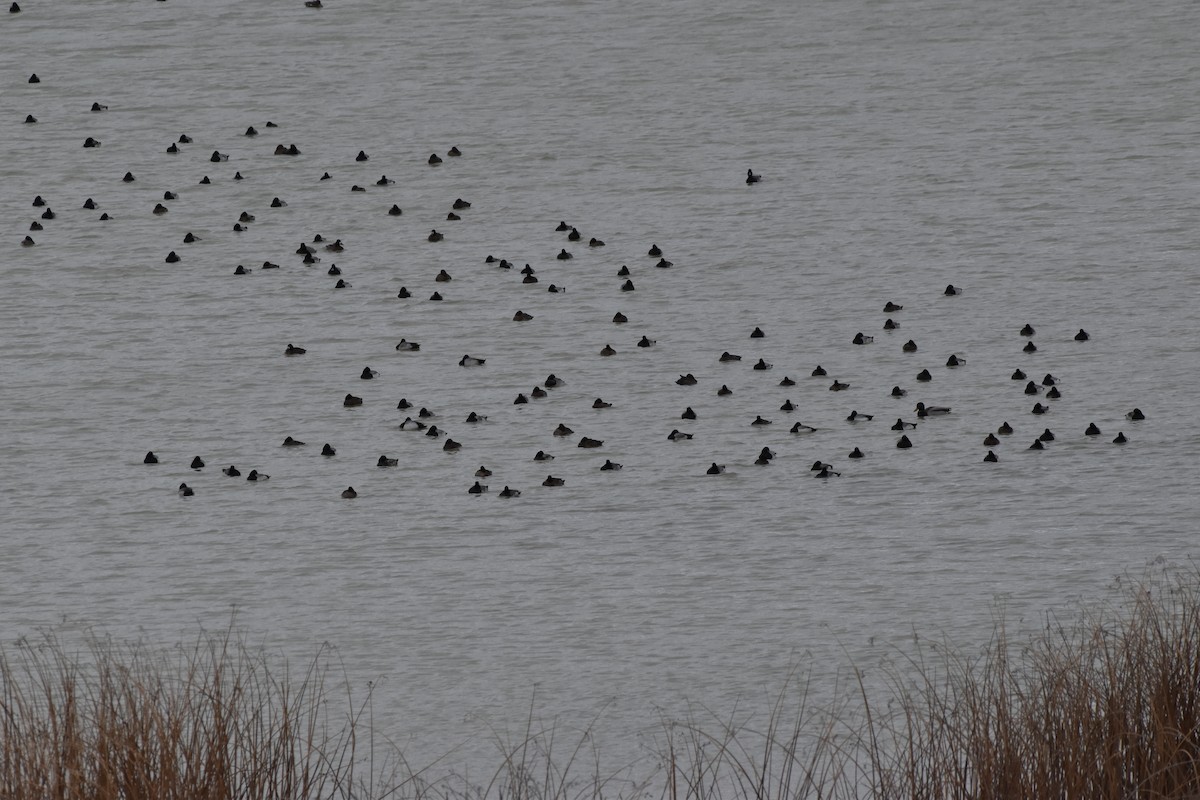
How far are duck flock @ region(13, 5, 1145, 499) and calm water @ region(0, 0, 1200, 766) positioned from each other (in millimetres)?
73

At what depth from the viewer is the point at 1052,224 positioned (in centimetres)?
2038

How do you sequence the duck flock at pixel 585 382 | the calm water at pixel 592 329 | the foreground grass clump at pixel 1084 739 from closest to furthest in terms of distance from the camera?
the foreground grass clump at pixel 1084 739, the calm water at pixel 592 329, the duck flock at pixel 585 382

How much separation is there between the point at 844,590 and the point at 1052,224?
381 inches

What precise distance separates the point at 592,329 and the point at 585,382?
4.91 feet

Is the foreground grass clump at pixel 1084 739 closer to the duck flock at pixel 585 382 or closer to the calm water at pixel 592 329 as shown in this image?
the calm water at pixel 592 329

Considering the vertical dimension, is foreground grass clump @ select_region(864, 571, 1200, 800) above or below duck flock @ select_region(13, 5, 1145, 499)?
below

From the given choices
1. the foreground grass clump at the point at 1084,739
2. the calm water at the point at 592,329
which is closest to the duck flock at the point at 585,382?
the calm water at the point at 592,329

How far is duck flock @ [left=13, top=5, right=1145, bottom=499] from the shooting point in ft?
→ 48.8

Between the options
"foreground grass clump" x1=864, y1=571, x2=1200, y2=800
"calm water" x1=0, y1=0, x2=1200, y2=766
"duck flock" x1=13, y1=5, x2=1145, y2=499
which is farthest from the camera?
"duck flock" x1=13, y1=5, x2=1145, y2=499

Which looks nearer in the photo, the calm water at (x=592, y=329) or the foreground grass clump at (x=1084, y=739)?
the foreground grass clump at (x=1084, y=739)

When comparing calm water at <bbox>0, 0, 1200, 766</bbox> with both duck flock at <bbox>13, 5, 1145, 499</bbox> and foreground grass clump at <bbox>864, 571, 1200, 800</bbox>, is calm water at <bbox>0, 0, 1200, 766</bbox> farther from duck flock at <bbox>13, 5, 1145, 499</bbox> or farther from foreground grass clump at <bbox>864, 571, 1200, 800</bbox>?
foreground grass clump at <bbox>864, 571, 1200, 800</bbox>

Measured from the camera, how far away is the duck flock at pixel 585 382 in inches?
585

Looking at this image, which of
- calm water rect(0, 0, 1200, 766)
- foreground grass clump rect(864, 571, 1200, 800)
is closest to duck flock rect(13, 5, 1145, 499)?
calm water rect(0, 0, 1200, 766)

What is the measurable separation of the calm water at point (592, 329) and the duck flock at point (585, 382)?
0.07 metres
